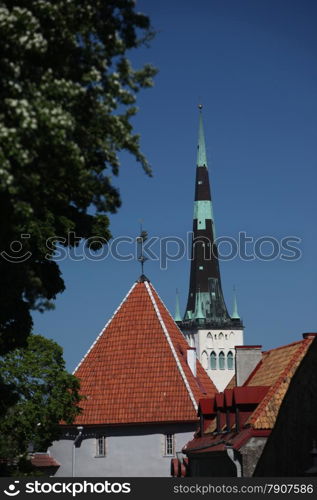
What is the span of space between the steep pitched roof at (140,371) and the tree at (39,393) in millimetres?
2178

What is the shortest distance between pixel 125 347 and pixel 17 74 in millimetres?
41269

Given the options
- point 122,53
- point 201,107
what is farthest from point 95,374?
point 201,107

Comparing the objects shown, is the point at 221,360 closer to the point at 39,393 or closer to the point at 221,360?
the point at 221,360

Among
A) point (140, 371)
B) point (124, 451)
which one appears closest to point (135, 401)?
point (140, 371)

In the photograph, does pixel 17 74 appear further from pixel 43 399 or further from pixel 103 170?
pixel 43 399

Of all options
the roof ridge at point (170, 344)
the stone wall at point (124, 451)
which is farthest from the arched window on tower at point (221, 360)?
the stone wall at point (124, 451)

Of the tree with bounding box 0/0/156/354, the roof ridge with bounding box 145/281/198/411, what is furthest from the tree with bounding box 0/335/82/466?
the tree with bounding box 0/0/156/354

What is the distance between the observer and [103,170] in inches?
838

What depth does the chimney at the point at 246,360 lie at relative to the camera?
41312 millimetres

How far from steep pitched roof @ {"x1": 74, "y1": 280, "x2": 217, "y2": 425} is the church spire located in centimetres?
8518

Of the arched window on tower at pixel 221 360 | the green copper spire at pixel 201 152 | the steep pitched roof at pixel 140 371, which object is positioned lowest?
the steep pitched roof at pixel 140 371

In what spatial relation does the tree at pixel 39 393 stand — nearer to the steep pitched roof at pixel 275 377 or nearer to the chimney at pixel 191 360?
the chimney at pixel 191 360

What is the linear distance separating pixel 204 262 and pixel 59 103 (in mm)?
134433

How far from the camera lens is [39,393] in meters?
50.1
